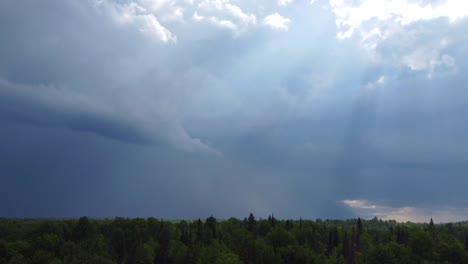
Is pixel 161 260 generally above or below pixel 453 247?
below

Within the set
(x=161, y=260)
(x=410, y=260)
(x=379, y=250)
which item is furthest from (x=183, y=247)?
Answer: (x=410, y=260)

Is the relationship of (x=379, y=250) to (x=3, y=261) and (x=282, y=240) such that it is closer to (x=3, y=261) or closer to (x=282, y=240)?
(x=282, y=240)

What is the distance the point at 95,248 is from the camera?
511 ft

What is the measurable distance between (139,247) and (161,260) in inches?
722

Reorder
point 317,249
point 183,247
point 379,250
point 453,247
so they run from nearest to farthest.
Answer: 1. point 379,250
2. point 453,247
3. point 183,247
4. point 317,249

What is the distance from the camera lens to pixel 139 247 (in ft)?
525

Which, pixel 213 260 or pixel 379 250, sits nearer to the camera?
pixel 213 260

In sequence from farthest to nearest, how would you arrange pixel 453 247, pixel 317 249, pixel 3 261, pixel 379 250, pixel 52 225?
pixel 52 225, pixel 317 249, pixel 453 247, pixel 379 250, pixel 3 261

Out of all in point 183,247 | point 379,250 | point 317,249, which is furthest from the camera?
point 317,249

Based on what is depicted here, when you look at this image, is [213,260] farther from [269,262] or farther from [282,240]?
[282,240]

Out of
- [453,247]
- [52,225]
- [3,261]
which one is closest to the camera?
[3,261]

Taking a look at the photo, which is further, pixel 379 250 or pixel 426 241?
pixel 426 241

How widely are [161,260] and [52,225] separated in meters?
60.5

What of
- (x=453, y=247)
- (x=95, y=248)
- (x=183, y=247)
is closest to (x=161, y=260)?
(x=183, y=247)
